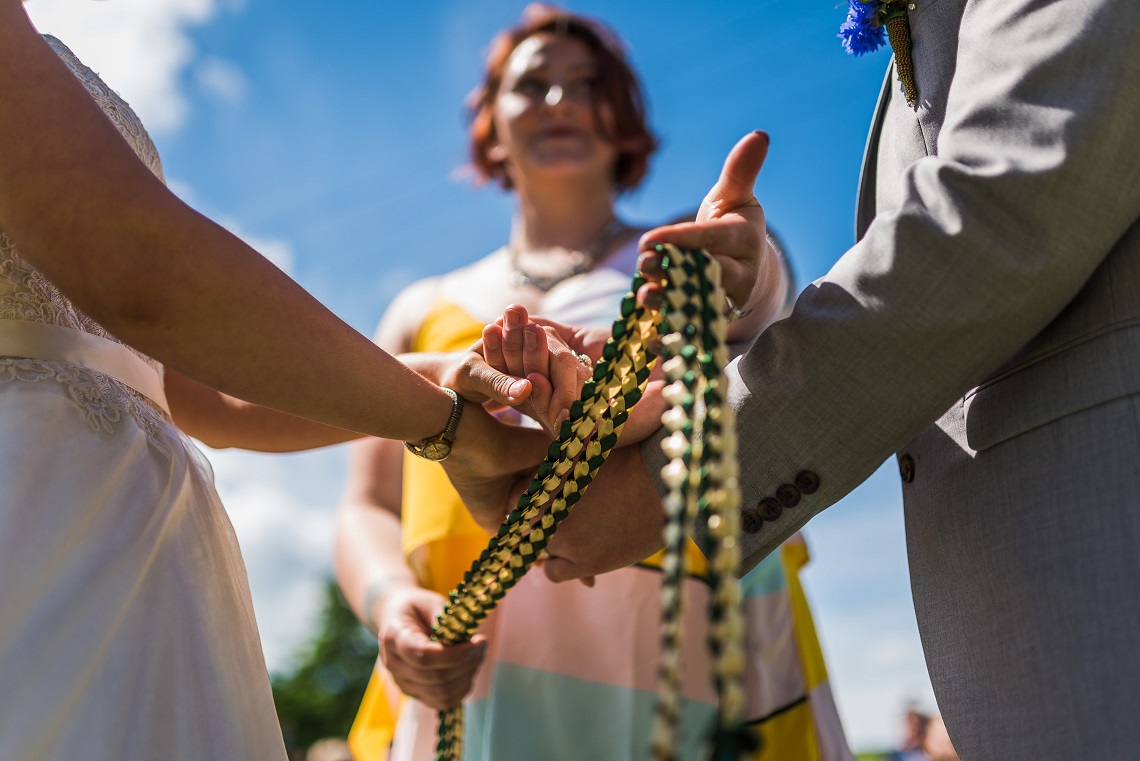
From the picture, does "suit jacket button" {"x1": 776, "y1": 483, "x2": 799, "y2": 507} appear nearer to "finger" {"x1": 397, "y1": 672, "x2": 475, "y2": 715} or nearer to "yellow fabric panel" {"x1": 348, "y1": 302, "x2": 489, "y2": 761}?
"finger" {"x1": 397, "y1": 672, "x2": 475, "y2": 715}

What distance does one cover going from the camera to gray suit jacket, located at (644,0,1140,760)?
56.0 inches

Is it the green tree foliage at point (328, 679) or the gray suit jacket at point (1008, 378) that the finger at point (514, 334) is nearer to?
the gray suit jacket at point (1008, 378)

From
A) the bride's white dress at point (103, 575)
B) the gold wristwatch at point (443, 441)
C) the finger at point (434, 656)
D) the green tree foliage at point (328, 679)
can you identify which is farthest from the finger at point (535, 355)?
→ the green tree foliage at point (328, 679)

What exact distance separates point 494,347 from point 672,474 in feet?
3.29

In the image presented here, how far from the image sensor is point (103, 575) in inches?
59.7

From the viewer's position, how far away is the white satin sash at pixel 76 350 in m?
1.66

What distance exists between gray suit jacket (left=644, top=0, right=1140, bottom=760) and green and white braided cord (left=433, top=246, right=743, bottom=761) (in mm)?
261

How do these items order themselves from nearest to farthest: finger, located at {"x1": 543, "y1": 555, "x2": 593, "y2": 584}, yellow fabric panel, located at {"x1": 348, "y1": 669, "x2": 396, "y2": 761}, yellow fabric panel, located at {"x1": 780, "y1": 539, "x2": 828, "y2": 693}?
finger, located at {"x1": 543, "y1": 555, "x2": 593, "y2": 584} → yellow fabric panel, located at {"x1": 780, "y1": 539, "x2": 828, "y2": 693} → yellow fabric panel, located at {"x1": 348, "y1": 669, "x2": 396, "y2": 761}

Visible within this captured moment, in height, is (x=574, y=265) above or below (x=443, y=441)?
above

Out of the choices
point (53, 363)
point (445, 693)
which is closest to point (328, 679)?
point (445, 693)

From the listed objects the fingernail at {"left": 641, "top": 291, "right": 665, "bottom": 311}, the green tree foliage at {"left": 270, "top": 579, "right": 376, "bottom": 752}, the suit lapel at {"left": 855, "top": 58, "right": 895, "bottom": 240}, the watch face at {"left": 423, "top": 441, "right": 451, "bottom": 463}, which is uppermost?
the green tree foliage at {"left": 270, "top": 579, "right": 376, "bottom": 752}

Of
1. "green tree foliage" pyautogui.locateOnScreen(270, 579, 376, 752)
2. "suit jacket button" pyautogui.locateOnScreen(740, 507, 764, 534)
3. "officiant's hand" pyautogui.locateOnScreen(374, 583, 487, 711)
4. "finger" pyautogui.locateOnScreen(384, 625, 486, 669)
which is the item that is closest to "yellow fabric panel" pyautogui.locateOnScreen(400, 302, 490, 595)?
"officiant's hand" pyautogui.locateOnScreen(374, 583, 487, 711)

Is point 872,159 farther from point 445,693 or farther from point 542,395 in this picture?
point 445,693

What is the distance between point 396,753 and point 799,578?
1272mm
